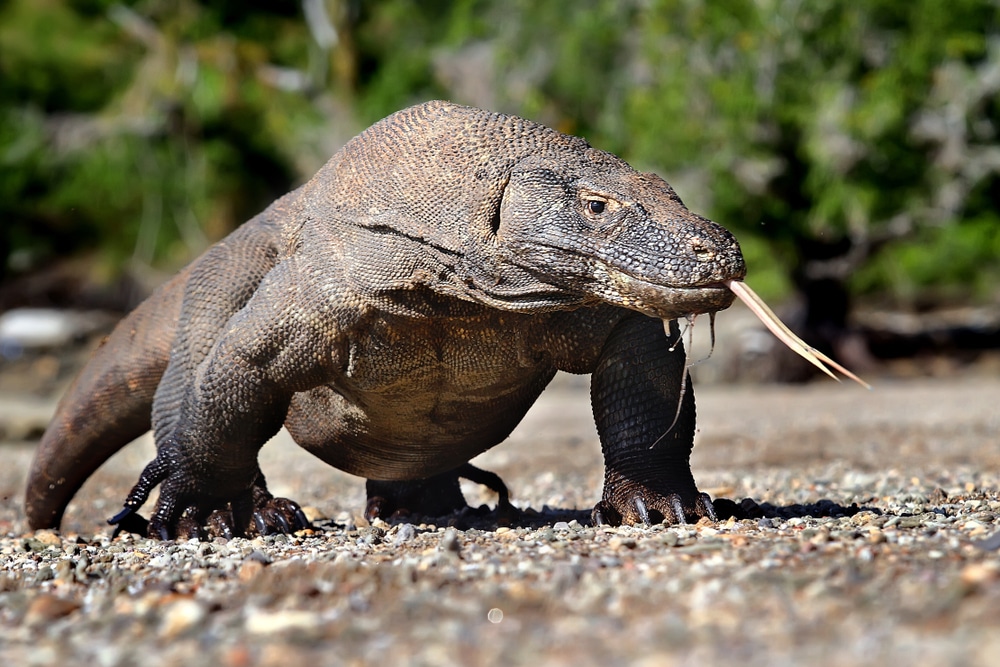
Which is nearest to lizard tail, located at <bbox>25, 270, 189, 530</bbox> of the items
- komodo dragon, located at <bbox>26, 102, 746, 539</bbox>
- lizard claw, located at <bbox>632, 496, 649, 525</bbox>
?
komodo dragon, located at <bbox>26, 102, 746, 539</bbox>

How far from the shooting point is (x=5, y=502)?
28.9ft

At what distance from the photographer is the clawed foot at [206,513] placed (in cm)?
544

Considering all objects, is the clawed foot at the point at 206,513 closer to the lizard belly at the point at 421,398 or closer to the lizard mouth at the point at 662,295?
the lizard belly at the point at 421,398

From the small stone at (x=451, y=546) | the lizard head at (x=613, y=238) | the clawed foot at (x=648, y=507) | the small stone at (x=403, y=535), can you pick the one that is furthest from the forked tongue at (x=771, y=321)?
the small stone at (x=403, y=535)

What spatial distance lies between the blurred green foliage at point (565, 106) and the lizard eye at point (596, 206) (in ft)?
43.7

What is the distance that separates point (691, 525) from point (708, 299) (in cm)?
96

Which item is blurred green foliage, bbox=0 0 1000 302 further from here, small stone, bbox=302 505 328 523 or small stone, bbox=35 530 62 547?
small stone, bbox=35 530 62 547

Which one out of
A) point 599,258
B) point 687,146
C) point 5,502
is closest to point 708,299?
point 599,258

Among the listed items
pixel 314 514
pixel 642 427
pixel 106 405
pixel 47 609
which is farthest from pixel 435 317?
pixel 106 405

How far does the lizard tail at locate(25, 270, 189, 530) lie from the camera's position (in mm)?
6125

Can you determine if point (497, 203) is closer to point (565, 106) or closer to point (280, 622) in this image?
point (280, 622)

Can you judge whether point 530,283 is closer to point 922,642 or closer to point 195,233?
point 922,642

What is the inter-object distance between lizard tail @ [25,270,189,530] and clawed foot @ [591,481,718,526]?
2.34 meters

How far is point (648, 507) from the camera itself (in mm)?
4672
